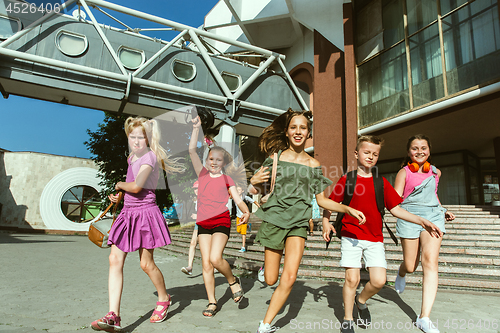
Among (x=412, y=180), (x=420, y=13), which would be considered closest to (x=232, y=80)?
(x=420, y=13)

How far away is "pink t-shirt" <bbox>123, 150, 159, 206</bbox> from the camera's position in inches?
119

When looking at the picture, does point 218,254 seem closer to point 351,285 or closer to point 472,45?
Answer: point 351,285

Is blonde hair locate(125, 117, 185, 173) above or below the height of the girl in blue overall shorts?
above

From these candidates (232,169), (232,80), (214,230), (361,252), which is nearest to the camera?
(361,252)

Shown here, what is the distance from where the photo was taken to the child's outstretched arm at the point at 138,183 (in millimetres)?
2875

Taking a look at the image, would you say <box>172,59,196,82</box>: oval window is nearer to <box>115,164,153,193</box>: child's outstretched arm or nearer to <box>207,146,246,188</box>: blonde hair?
<box>207,146,246,188</box>: blonde hair

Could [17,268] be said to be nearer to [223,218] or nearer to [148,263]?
[148,263]

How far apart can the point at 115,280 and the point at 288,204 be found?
65.3 inches

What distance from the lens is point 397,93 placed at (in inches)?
455

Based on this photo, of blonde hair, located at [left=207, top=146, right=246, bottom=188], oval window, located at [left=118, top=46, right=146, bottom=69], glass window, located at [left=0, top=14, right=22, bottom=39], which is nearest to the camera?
blonde hair, located at [left=207, top=146, right=246, bottom=188]

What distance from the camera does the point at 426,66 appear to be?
10.6 m

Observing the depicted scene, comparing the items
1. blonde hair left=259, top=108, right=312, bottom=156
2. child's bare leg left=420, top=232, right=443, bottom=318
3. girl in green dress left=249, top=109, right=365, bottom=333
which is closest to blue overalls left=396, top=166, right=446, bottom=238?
child's bare leg left=420, top=232, right=443, bottom=318

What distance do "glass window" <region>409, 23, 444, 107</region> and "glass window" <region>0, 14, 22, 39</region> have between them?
46.2 ft

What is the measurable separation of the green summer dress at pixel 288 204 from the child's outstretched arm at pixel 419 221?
780 millimetres
